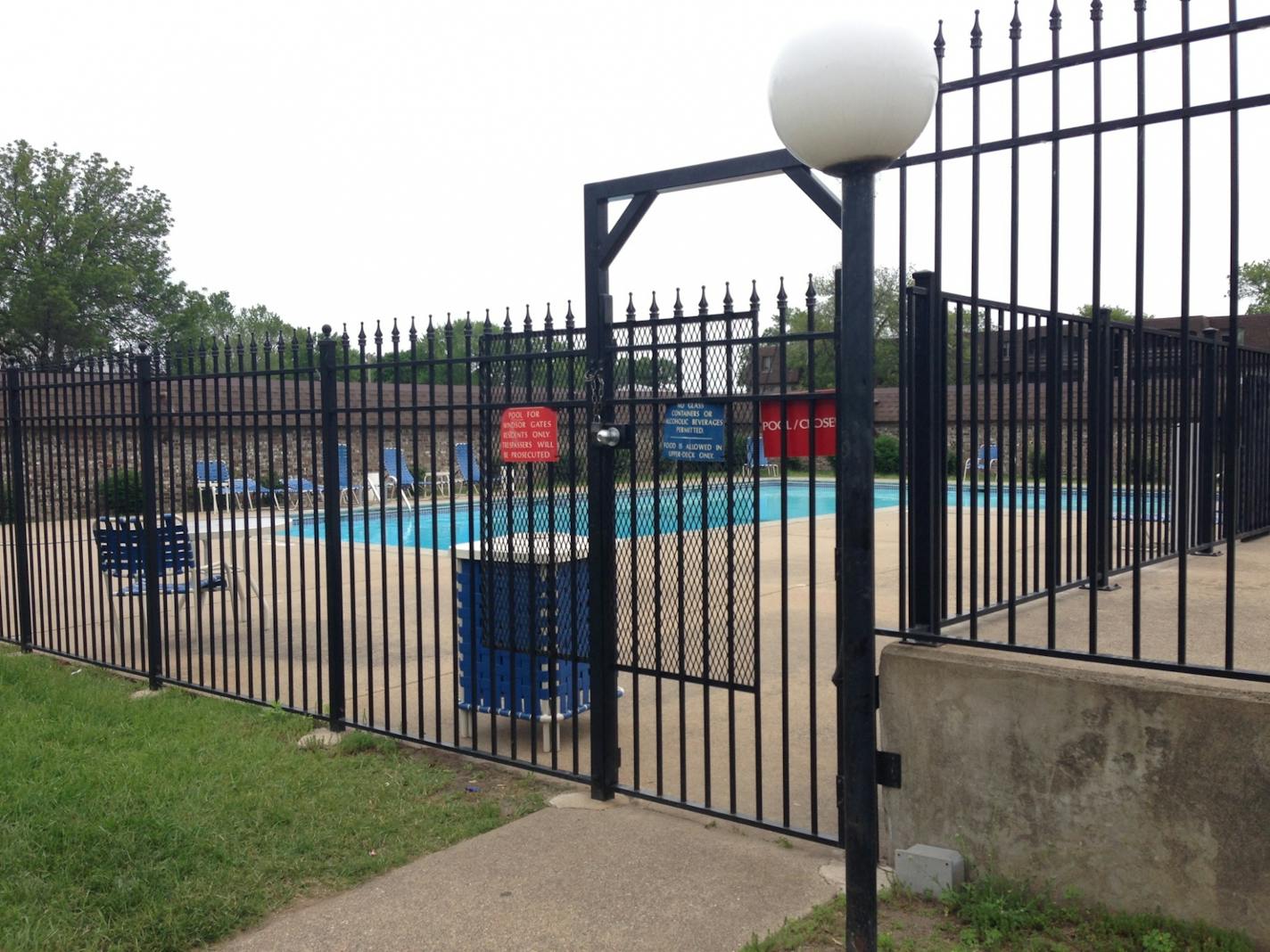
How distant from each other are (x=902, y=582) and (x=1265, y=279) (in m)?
55.4

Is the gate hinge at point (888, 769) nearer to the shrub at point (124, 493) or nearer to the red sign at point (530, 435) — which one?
the red sign at point (530, 435)

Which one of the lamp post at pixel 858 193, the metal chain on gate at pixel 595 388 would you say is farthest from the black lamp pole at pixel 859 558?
the metal chain on gate at pixel 595 388

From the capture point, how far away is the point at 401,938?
344 cm

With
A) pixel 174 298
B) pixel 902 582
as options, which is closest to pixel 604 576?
pixel 902 582

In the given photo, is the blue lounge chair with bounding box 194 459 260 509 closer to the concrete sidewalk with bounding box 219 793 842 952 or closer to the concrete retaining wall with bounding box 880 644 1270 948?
the concrete sidewalk with bounding box 219 793 842 952

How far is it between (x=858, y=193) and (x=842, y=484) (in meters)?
0.98

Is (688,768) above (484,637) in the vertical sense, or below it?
below

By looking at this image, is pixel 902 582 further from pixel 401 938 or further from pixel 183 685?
pixel 183 685

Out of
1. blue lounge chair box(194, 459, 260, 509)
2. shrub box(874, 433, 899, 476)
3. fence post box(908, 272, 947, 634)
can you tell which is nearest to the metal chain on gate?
fence post box(908, 272, 947, 634)

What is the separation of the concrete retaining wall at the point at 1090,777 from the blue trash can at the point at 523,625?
173 cm

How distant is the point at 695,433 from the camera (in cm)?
430

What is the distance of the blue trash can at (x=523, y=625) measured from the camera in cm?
492

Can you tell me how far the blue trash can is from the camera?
16.1 ft

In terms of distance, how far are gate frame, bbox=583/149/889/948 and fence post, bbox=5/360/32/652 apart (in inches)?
214
